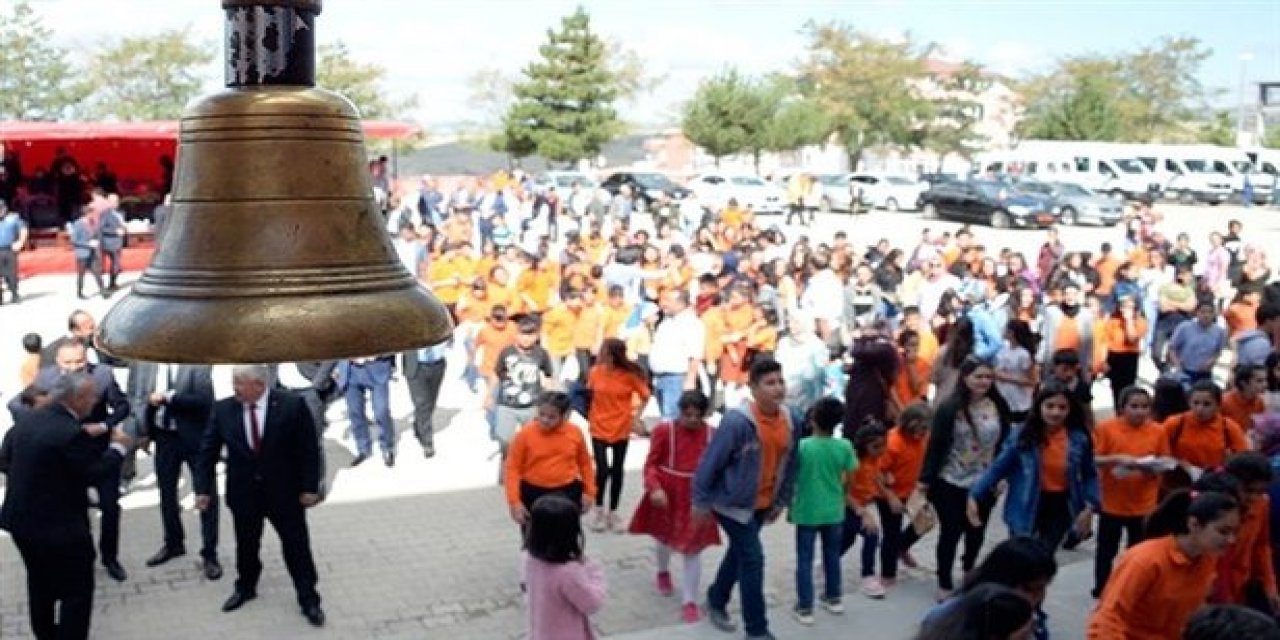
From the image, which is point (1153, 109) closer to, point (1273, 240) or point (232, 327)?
point (1273, 240)

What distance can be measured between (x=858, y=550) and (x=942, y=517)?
1.49m

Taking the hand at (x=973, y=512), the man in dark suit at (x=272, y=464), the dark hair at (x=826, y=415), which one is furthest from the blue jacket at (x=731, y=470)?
the man in dark suit at (x=272, y=464)

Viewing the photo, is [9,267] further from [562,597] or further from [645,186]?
[645,186]

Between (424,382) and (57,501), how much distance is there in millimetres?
4918

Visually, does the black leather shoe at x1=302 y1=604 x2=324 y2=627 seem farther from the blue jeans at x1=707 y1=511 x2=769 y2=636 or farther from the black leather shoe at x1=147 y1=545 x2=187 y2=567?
the blue jeans at x1=707 y1=511 x2=769 y2=636

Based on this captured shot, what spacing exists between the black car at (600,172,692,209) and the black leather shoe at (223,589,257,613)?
29.7 metres

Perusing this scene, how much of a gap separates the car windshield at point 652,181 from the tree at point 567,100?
40.7 feet

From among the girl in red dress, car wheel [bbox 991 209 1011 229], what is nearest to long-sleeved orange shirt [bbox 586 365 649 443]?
the girl in red dress

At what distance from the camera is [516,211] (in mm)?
28000

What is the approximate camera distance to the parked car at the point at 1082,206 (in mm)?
33844

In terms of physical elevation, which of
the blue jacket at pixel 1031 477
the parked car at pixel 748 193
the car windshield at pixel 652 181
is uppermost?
the car windshield at pixel 652 181

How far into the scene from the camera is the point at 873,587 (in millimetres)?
7820

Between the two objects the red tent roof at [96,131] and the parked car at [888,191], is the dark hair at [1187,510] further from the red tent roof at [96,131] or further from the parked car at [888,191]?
the parked car at [888,191]

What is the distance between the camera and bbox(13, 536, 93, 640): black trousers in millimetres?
6070
